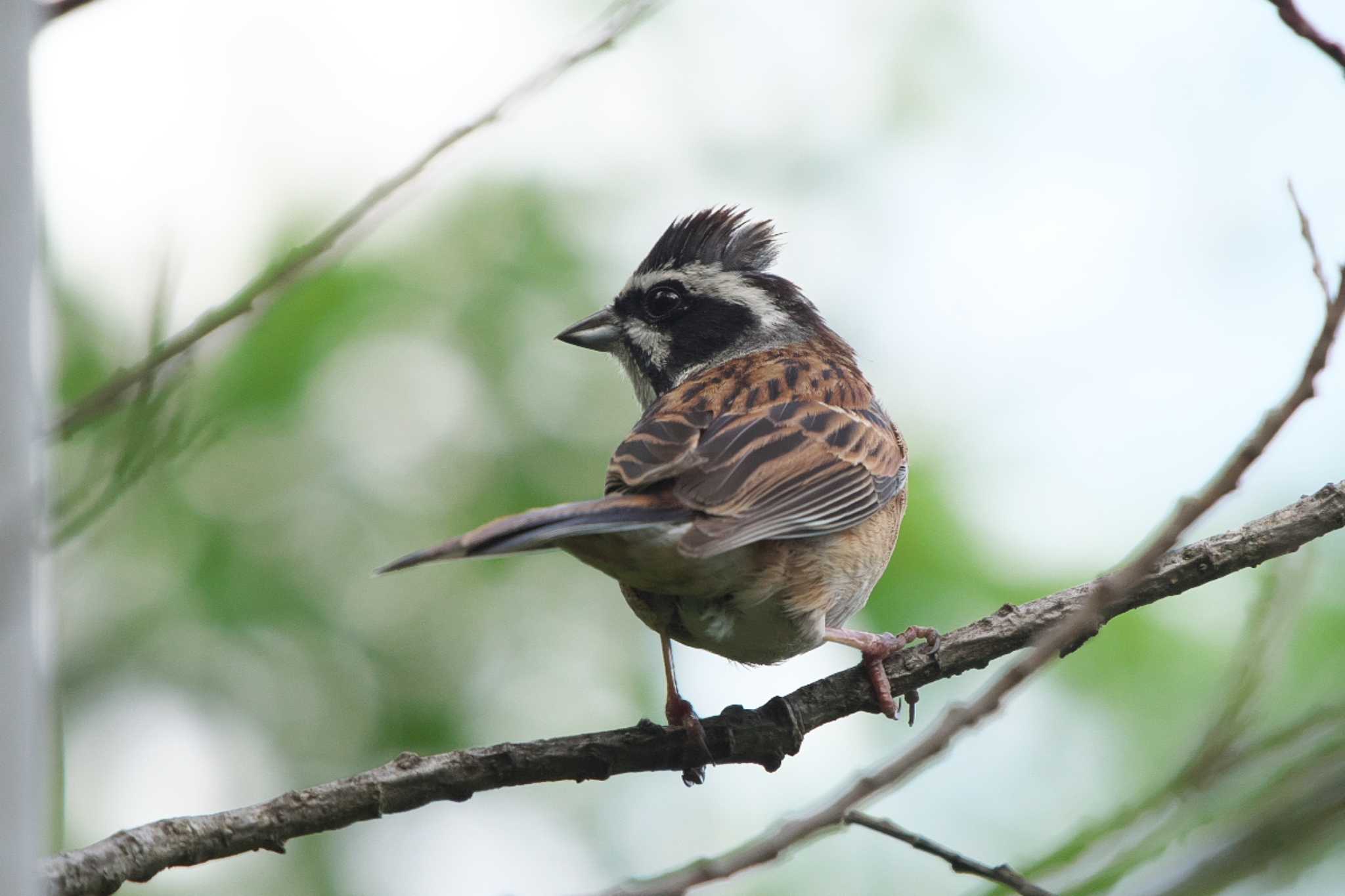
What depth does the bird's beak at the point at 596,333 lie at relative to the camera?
7926 mm

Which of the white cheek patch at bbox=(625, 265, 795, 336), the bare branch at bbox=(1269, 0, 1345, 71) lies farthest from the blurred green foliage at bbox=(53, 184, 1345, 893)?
the bare branch at bbox=(1269, 0, 1345, 71)

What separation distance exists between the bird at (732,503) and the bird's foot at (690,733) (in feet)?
0.04

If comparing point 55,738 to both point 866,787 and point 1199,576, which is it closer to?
point 866,787

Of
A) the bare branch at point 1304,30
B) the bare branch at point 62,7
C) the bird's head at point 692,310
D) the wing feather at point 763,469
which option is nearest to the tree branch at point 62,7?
the bare branch at point 62,7

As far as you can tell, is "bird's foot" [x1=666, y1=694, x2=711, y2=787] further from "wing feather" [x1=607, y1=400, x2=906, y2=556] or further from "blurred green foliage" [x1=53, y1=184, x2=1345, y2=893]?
"blurred green foliage" [x1=53, y1=184, x2=1345, y2=893]

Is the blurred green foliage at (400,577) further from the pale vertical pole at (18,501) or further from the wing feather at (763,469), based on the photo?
the pale vertical pole at (18,501)

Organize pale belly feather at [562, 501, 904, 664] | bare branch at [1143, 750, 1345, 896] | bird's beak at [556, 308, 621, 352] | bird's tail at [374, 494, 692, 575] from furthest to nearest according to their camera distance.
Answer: bird's beak at [556, 308, 621, 352] < pale belly feather at [562, 501, 904, 664] < bird's tail at [374, 494, 692, 575] < bare branch at [1143, 750, 1345, 896]

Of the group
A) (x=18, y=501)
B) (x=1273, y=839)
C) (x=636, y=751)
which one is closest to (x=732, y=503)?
(x=636, y=751)

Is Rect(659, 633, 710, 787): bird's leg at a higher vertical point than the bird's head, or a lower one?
lower

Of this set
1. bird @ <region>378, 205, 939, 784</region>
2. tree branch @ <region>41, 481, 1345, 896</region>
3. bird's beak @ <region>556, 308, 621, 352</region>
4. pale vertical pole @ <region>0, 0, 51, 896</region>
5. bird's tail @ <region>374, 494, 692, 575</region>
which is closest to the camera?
pale vertical pole @ <region>0, 0, 51, 896</region>

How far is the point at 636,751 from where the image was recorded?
495 cm

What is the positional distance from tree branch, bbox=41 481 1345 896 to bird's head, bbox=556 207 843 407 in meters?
2.89

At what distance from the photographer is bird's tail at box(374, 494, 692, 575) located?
4.03 metres

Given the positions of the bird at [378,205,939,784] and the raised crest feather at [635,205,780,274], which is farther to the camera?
the raised crest feather at [635,205,780,274]
